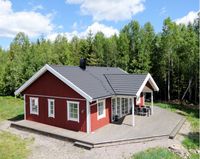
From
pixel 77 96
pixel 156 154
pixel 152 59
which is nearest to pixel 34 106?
pixel 77 96

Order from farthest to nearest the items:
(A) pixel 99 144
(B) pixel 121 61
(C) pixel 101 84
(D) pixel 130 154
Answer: (B) pixel 121 61, (C) pixel 101 84, (A) pixel 99 144, (D) pixel 130 154

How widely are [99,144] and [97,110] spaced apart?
10.1ft

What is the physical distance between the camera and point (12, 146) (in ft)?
43.6

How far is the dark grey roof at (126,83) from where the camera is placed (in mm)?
16364

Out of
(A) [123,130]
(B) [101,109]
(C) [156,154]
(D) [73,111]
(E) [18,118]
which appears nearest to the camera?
(C) [156,154]

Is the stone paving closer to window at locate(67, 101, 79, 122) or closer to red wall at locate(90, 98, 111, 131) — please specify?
red wall at locate(90, 98, 111, 131)

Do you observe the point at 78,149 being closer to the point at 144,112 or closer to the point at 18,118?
the point at 144,112

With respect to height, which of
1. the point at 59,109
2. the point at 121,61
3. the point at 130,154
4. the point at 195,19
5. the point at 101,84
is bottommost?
the point at 130,154

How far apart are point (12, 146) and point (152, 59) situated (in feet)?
78.0

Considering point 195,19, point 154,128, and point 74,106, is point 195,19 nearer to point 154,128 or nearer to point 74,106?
point 154,128

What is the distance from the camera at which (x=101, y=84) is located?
17281 mm

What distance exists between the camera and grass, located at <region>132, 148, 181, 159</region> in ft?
37.5

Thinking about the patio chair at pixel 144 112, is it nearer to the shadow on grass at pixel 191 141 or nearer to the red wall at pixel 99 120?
the red wall at pixel 99 120

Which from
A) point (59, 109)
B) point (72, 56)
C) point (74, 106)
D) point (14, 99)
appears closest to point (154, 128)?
point (74, 106)
